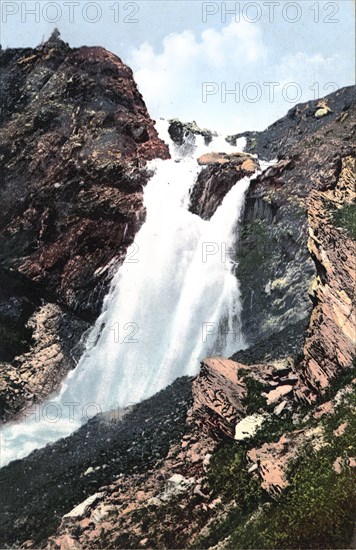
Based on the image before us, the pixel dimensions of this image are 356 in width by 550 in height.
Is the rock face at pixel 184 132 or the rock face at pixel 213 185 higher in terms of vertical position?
the rock face at pixel 184 132

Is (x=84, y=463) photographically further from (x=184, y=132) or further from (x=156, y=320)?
(x=184, y=132)

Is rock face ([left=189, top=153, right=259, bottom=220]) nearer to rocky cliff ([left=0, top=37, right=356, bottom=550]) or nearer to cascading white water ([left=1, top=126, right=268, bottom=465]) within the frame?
rocky cliff ([left=0, top=37, right=356, bottom=550])

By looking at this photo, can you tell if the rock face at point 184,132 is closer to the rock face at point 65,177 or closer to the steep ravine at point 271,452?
the rock face at point 65,177

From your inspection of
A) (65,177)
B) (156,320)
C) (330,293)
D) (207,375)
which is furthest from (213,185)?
(207,375)

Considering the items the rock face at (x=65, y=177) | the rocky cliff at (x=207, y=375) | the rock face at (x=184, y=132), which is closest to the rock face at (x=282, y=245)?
the rocky cliff at (x=207, y=375)

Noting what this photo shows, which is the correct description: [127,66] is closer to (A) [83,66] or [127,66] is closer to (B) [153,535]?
(A) [83,66]

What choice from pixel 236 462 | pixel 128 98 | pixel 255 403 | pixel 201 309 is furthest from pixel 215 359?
pixel 128 98

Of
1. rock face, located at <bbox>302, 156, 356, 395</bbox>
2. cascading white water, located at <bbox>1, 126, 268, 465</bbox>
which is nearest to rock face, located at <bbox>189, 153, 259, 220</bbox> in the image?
cascading white water, located at <bbox>1, 126, 268, 465</bbox>
